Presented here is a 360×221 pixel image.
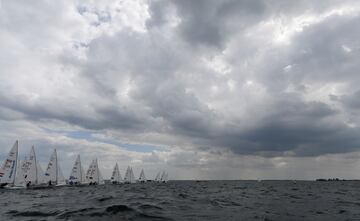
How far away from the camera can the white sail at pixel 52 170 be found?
3965 inches

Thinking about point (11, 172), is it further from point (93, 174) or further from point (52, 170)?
point (93, 174)

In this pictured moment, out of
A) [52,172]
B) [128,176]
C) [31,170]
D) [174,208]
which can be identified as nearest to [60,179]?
[52,172]

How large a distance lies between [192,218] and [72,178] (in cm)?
10687

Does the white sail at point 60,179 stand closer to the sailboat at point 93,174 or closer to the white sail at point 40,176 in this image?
the white sail at point 40,176

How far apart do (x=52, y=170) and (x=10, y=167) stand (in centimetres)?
1803

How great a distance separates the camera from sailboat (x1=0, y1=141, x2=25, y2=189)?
83.8 meters

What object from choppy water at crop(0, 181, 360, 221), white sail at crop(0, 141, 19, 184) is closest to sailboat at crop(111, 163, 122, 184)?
white sail at crop(0, 141, 19, 184)

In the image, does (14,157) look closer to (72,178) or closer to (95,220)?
(72,178)

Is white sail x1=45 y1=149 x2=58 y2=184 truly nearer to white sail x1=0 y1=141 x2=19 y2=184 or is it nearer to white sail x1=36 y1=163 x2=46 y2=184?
white sail x1=36 y1=163 x2=46 y2=184

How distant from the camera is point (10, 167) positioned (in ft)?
279

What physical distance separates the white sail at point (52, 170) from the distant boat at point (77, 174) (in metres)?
15.4

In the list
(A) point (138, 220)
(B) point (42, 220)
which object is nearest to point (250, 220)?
(A) point (138, 220)

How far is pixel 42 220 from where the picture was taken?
19.5 metres

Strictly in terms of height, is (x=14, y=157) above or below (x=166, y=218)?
above
